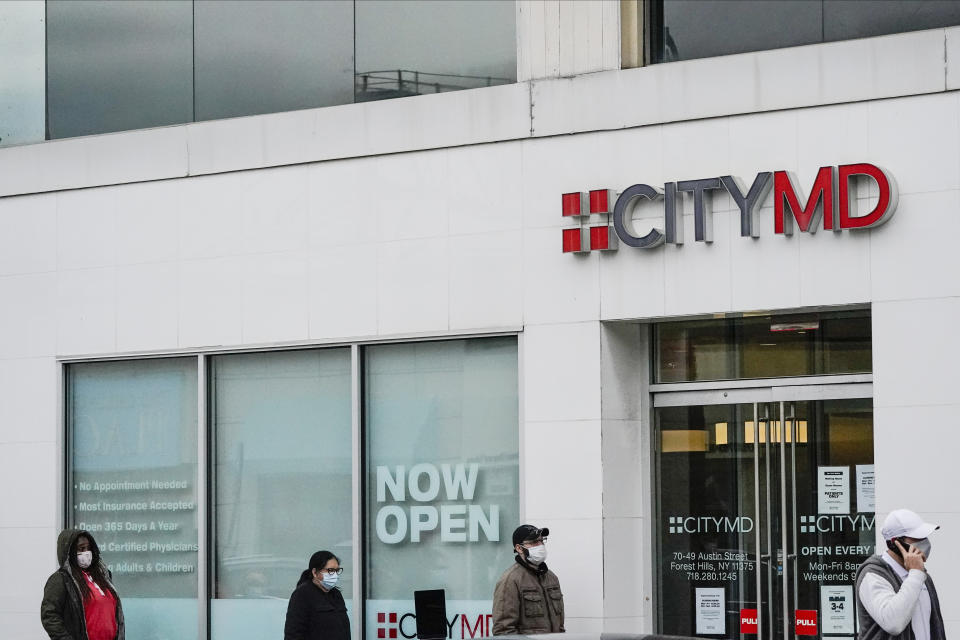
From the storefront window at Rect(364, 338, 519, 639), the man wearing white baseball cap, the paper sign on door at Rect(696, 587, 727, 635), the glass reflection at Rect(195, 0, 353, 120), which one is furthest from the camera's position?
the glass reflection at Rect(195, 0, 353, 120)

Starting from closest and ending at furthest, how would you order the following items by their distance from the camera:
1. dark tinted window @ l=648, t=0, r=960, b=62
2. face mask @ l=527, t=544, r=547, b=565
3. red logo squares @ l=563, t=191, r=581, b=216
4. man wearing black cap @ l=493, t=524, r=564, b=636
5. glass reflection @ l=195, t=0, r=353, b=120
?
1. man wearing black cap @ l=493, t=524, r=564, b=636
2. face mask @ l=527, t=544, r=547, b=565
3. dark tinted window @ l=648, t=0, r=960, b=62
4. red logo squares @ l=563, t=191, r=581, b=216
5. glass reflection @ l=195, t=0, r=353, b=120

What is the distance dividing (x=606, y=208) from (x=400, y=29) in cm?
269

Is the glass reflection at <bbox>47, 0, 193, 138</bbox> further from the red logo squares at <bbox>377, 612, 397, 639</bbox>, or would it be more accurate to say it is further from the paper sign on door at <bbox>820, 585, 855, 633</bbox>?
the paper sign on door at <bbox>820, 585, 855, 633</bbox>

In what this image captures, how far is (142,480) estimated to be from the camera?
1383cm

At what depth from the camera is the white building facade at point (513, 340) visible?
10945 mm

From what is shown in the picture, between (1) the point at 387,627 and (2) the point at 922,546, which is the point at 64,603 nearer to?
(1) the point at 387,627

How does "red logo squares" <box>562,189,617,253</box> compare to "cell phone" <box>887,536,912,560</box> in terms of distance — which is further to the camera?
"red logo squares" <box>562,189,617,253</box>

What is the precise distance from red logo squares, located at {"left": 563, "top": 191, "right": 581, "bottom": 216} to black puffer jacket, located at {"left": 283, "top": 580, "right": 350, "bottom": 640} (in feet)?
11.0

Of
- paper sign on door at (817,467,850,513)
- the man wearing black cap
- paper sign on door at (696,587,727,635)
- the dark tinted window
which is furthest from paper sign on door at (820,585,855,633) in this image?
the dark tinted window

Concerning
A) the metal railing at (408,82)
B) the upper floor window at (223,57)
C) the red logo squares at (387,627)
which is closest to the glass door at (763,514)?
the red logo squares at (387,627)

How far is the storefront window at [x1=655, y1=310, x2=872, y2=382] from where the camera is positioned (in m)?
11.3

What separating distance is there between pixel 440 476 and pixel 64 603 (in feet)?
10.0

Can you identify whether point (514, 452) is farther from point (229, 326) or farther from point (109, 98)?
point (109, 98)

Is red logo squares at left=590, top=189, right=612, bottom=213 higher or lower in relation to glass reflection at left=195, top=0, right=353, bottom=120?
lower
